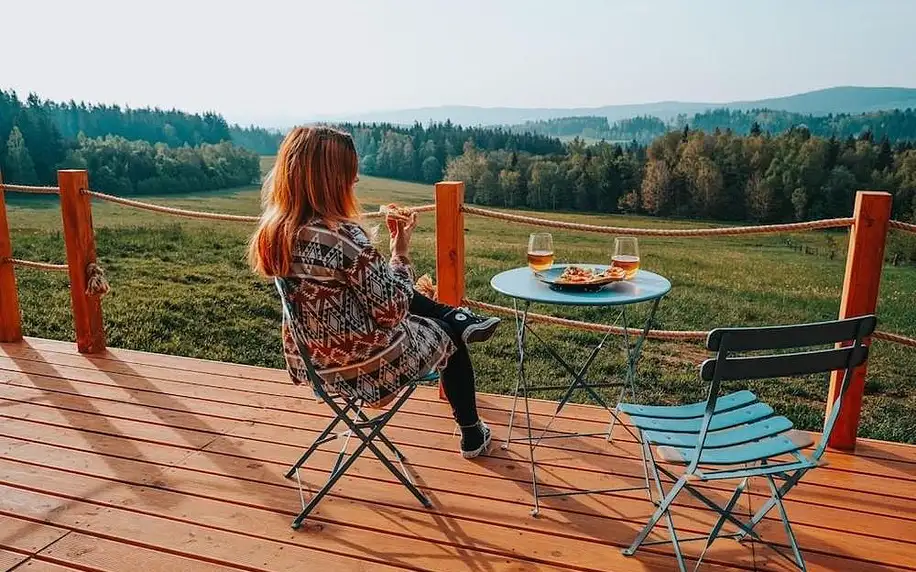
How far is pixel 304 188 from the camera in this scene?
2162mm

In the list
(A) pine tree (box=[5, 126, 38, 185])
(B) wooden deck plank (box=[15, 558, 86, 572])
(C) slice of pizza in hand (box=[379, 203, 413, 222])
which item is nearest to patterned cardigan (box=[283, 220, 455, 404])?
(C) slice of pizza in hand (box=[379, 203, 413, 222])

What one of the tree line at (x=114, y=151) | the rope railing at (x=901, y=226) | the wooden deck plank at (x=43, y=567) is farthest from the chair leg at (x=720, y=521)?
the tree line at (x=114, y=151)

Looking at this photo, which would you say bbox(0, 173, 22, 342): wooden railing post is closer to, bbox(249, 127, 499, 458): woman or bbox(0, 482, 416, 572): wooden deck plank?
bbox(0, 482, 416, 572): wooden deck plank

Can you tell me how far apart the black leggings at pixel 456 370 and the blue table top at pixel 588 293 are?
24 cm

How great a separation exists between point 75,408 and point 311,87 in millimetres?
6285

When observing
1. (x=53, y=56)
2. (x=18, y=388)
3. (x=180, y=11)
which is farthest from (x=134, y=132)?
(x=18, y=388)

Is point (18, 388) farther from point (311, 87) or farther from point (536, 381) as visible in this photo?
point (311, 87)

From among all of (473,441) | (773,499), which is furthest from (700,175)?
Result: (773,499)

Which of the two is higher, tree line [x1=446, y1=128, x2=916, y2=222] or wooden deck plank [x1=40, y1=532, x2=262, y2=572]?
tree line [x1=446, y1=128, x2=916, y2=222]

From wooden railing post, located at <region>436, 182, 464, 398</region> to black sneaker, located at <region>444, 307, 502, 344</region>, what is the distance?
735 millimetres

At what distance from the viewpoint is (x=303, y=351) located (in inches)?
88.3

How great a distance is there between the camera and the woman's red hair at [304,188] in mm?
2148

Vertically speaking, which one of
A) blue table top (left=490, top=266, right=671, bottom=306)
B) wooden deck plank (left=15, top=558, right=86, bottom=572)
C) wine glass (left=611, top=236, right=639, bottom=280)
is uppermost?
wine glass (left=611, top=236, right=639, bottom=280)

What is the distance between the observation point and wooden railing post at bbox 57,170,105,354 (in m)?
3.92
